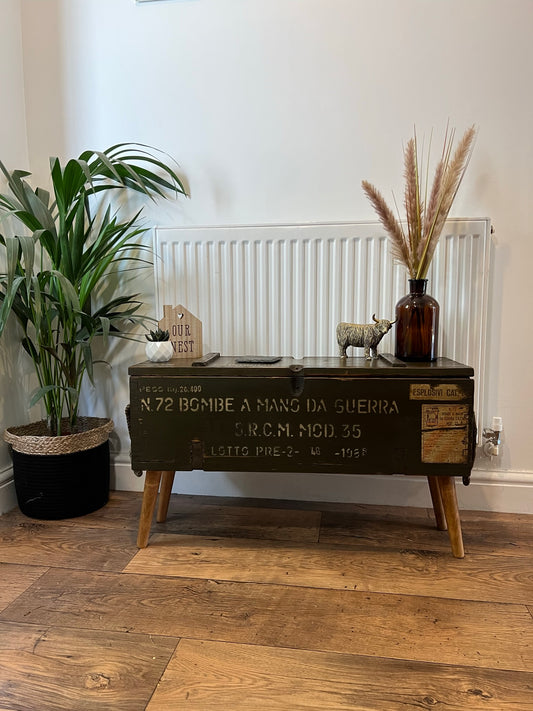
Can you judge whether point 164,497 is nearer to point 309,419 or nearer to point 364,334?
point 309,419

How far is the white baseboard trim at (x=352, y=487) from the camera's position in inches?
63.9

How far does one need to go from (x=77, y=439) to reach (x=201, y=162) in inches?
42.3

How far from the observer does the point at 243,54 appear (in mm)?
1622

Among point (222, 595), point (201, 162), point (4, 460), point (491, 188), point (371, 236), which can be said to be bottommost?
point (222, 595)

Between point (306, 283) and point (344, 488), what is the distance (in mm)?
767

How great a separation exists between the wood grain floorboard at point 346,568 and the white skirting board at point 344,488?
336 mm

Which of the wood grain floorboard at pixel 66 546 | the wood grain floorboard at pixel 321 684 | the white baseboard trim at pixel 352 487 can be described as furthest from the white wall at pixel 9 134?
the wood grain floorboard at pixel 321 684

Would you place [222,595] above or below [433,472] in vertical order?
below

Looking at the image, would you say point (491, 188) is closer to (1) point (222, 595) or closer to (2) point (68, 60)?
(1) point (222, 595)

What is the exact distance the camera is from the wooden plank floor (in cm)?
86

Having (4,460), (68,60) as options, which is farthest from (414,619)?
(68,60)

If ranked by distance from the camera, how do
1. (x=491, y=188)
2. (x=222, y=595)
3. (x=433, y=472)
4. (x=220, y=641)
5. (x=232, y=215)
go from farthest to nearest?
(x=232, y=215) < (x=491, y=188) < (x=433, y=472) < (x=222, y=595) < (x=220, y=641)

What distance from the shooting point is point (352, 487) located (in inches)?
67.4

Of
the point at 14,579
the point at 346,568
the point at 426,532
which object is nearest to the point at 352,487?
the point at 426,532
